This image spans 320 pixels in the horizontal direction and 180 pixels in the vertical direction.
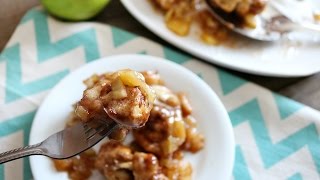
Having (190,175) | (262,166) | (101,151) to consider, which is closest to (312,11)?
(262,166)

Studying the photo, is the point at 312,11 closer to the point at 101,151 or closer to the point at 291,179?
the point at 291,179

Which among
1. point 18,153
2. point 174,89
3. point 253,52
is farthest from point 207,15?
point 18,153

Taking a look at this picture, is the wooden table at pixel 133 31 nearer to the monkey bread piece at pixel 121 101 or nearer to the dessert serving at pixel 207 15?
the dessert serving at pixel 207 15

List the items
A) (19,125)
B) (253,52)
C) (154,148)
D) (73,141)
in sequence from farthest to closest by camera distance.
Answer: (253,52) → (19,125) → (154,148) → (73,141)

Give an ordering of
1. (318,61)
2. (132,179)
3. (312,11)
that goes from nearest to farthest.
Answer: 1. (132,179)
2. (318,61)
3. (312,11)

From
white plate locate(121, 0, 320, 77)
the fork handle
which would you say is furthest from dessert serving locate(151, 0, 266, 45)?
the fork handle

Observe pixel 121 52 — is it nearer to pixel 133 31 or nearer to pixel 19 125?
pixel 133 31

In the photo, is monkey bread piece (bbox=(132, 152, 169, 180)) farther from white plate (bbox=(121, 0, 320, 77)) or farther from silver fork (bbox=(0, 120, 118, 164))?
white plate (bbox=(121, 0, 320, 77))
